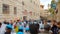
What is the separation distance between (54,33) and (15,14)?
22148 mm

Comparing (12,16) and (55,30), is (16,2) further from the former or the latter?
(55,30)

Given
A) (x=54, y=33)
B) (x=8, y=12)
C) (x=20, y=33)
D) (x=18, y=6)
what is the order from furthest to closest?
(x=18, y=6), (x=8, y=12), (x=54, y=33), (x=20, y=33)

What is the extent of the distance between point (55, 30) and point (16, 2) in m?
22.8

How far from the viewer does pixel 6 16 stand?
1070 inches

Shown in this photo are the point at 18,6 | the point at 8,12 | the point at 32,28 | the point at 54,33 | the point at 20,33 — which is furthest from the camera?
the point at 18,6

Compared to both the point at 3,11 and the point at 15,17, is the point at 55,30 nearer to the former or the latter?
the point at 3,11

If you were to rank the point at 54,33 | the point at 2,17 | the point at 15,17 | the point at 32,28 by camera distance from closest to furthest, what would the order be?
the point at 32,28
the point at 54,33
the point at 2,17
the point at 15,17

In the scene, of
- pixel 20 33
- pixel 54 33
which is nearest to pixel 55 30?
pixel 54 33

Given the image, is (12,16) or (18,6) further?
(18,6)

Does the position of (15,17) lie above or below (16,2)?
below

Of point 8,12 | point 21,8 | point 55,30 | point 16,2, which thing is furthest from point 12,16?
point 55,30

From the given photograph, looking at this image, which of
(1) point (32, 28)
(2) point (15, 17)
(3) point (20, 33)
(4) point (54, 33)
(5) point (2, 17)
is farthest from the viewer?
(2) point (15, 17)

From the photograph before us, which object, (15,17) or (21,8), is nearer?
(15,17)

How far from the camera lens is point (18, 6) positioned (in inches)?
1334
